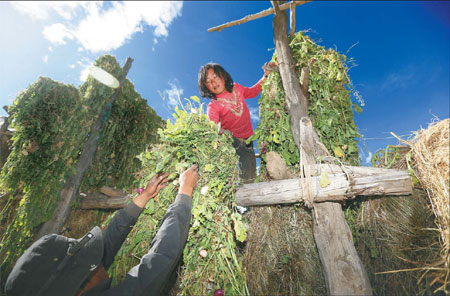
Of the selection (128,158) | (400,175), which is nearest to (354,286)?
(400,175)

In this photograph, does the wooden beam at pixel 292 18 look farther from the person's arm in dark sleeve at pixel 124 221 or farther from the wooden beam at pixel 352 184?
the person's arm in dark sleeve at pixel 124 221

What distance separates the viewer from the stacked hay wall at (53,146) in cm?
407

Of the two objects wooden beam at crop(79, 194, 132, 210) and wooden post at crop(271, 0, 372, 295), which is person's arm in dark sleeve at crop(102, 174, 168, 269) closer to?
wooden post at crop(271, 0, 372, 295)

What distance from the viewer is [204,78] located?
3.57m

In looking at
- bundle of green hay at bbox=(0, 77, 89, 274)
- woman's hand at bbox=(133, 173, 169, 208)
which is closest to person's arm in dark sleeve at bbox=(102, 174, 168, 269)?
woman's hand at bbox=(133, 173, 169, 208)

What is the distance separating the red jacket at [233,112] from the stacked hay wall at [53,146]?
235 cm

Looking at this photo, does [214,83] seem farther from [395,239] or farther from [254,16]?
[395,239]

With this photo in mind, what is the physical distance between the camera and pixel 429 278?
7.14 ft

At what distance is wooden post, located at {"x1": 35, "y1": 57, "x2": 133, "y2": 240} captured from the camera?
4323 millimetres

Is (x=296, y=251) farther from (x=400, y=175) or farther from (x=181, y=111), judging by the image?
(x=181, y=111)

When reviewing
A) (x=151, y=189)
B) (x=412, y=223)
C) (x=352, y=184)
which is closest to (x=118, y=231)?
(x=151, y=189)

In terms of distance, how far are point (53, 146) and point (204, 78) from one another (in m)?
3.87

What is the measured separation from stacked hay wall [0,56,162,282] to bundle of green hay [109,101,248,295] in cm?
224

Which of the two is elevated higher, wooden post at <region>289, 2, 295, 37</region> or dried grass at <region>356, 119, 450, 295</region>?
wooden post at <region>289, 2, 295, 37</region>
